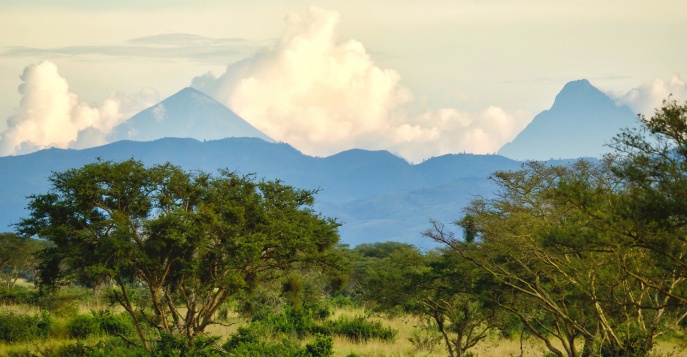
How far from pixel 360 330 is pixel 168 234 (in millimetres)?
11265

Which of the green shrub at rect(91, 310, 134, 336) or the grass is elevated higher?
the green shrub at rect(91, 310, 134, 336)

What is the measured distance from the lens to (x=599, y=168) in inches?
1123

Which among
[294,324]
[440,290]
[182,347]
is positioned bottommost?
[182,347]

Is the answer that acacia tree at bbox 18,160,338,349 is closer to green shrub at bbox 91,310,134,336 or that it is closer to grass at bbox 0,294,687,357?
grass at bbox 0,294,687,357

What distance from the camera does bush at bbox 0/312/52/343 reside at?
1175 inches

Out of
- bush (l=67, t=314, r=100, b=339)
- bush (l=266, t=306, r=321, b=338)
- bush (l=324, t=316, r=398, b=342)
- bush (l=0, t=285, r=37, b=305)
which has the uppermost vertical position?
bush (l=0, t=285, r=37, b=305)

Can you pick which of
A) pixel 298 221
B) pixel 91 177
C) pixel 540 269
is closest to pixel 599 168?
pixel 540 269

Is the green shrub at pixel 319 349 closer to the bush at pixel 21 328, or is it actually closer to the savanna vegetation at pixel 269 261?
the savanna vegetation at pixel 269 261

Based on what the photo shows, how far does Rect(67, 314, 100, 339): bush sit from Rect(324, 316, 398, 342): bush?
27.0 feet

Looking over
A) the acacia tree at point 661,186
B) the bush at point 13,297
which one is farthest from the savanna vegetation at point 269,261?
the bush at point 13,297

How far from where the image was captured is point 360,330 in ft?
108

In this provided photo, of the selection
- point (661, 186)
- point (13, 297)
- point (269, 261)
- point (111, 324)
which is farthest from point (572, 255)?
point (13, 297)

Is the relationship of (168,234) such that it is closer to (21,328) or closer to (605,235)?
(21,328)

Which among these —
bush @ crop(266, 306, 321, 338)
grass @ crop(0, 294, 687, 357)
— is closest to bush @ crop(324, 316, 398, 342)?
grass @ crop(0, 294, 687, 357)
